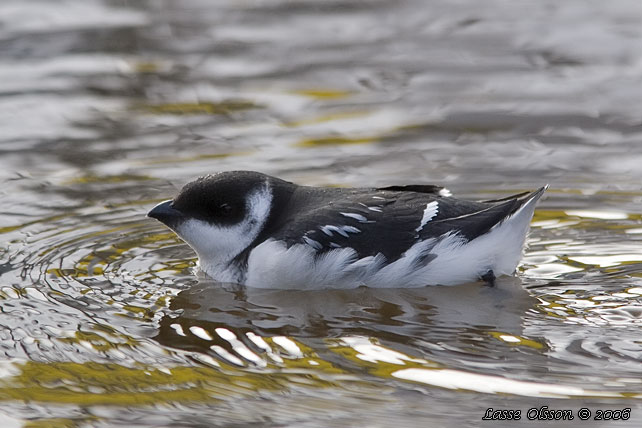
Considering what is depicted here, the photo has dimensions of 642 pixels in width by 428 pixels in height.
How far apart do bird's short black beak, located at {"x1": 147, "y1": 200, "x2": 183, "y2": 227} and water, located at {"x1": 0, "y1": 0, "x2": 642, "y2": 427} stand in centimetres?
44

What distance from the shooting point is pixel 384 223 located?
677 centimetres

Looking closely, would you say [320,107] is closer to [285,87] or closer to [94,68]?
[285,87]

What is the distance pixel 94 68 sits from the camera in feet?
37.9

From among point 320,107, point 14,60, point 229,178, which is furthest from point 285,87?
point 229,178

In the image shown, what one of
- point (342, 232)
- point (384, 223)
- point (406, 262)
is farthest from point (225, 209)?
point (406, 262)

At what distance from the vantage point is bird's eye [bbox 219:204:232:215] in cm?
709

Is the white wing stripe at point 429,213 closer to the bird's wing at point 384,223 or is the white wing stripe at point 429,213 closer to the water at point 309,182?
the bird's wing at point 384,223

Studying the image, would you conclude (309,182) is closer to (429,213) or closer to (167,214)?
(167,214)

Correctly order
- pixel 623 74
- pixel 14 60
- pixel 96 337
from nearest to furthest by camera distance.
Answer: pixel 96 337 → pixel 623 74 → pixel 14 60

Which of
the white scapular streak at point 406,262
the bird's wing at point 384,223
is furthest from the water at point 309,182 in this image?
the bird's wing at point 384,223

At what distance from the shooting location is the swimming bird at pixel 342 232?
22.2 feet

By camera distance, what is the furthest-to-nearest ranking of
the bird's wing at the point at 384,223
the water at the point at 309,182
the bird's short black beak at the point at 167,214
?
the bird's short black beak at the point at 167,214 → the bird's wing at the point at 384,223 → the water at the point at 309,182

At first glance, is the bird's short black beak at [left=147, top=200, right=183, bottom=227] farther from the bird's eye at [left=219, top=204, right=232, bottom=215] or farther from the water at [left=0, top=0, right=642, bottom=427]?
the water at [left=0, top=0, right=642, bottom=427]

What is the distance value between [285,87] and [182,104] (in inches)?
39.3
